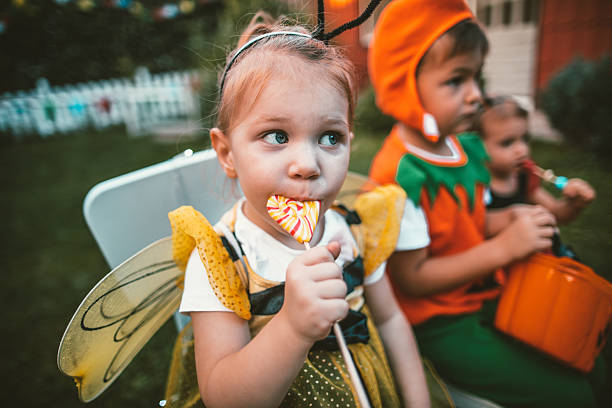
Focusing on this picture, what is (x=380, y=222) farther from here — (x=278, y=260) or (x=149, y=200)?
(x=149, y=200)

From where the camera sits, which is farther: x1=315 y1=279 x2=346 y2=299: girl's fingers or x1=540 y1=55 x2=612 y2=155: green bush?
x1=540 y1=55 x2=612 y2=155: green bush

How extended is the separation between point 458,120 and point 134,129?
8088 millimetres

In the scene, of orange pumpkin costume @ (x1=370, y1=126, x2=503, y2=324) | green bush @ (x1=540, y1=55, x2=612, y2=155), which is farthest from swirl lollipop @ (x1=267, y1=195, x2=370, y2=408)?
green bush @ (x1=540, y1=55, x2=612, y2=155)

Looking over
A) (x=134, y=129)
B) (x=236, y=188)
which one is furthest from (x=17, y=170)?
(x=236, y=188)

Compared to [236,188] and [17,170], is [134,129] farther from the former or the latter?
[236,188]

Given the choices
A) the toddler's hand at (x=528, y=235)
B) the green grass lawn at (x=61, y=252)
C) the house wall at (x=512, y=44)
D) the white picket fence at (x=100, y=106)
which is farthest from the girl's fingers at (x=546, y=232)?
the white picket fence at (x=100, y=106)

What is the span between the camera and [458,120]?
4.42ft

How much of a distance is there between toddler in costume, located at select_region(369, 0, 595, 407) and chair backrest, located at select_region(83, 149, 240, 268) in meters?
0.60

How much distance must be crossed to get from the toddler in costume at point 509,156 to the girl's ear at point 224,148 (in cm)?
127

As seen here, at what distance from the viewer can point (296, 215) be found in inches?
30.7

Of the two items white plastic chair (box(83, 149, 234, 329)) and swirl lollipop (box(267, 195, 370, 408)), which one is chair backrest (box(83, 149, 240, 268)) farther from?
swirl lollipop (box(267, 195, 370, 408))

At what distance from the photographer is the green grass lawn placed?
1826 millimetres

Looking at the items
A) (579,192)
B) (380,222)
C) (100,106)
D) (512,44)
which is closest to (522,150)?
(579,192)

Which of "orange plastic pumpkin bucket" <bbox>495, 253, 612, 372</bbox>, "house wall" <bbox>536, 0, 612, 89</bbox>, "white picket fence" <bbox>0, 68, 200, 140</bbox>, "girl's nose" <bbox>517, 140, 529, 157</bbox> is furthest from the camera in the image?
"white picket fence" <bbox>0, 68, 200, 140</bbox>
